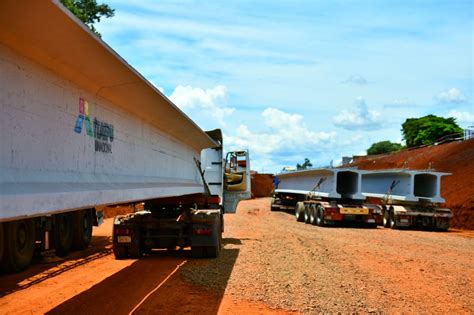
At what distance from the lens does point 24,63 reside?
4695 mm

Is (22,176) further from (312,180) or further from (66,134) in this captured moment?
(312,180)

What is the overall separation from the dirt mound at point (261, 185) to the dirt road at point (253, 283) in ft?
215

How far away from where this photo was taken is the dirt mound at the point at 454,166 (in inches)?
1232

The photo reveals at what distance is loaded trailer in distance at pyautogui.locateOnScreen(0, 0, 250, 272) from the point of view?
4.30m

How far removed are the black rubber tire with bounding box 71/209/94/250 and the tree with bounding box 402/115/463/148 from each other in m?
60.3

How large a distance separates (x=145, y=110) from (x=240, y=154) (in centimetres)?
1050

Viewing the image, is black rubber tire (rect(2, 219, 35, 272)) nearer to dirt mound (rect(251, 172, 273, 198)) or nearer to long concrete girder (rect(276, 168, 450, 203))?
long concrete girder (rect(276, 168, 450, 203))

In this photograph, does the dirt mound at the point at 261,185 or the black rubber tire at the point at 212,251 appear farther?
the dirt mound at the point at 261,185

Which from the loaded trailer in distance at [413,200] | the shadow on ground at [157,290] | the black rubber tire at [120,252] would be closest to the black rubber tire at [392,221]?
the loaded trailer in distance at [413,200]

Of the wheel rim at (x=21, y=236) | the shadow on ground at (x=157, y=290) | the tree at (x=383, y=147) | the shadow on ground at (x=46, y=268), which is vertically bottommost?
the shadow on ground at (x=46, y=268)

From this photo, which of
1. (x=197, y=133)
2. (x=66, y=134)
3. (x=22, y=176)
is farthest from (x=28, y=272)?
(x=22, y=176)

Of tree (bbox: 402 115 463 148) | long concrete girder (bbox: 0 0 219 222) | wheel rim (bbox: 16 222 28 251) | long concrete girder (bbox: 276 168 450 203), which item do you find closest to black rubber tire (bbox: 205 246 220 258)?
wheel rim (bbox: 16 222 28 251)

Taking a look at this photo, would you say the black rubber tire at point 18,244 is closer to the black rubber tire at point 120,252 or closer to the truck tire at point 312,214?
the black rubber tire at point 120,252

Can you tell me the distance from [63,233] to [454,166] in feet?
117
